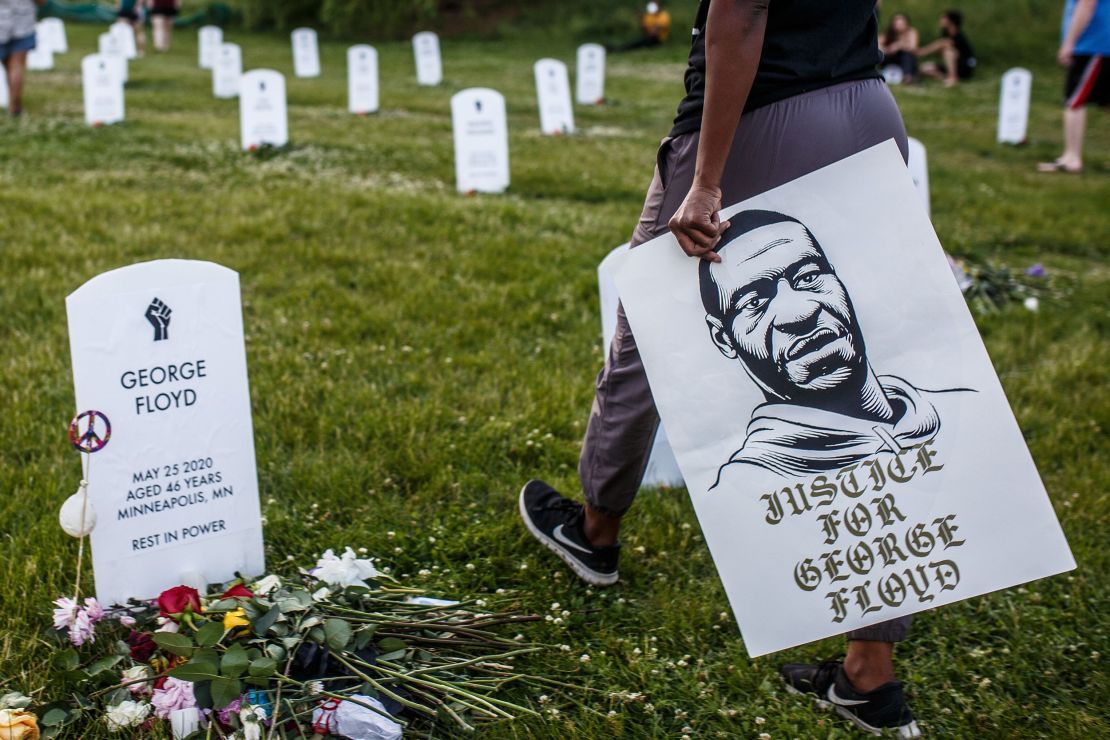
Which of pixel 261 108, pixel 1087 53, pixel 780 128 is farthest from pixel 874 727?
pixel 1087 53

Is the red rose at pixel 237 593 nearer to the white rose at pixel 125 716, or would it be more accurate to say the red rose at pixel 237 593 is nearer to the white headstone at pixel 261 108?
the white rose at pixel 125 716

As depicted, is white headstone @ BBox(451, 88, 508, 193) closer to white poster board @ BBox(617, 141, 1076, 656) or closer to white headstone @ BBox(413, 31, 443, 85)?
white poster board @ BBox(617, 141, 1076, 656)

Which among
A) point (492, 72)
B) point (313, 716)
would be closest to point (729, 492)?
point (313, 716)

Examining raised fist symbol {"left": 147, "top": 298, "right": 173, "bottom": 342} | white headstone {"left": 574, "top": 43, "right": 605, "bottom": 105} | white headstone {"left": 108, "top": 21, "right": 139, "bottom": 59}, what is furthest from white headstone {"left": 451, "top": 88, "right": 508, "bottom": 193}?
white headstone {"left": 108, "top": 21, "right": 139, "bottom": 59}

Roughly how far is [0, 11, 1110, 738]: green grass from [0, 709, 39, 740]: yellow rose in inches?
5.7

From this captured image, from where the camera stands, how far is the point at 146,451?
2.34 m

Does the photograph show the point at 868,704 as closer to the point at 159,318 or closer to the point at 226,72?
the point at 159,318

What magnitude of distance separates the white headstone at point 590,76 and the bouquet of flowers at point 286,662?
12.6 meters

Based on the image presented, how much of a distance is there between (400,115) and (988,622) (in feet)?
35.4

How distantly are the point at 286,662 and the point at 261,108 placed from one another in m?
7.46

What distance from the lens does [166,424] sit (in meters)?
2.36

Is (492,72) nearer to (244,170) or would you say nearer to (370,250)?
(244,170)

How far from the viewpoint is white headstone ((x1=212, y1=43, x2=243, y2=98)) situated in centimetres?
1336

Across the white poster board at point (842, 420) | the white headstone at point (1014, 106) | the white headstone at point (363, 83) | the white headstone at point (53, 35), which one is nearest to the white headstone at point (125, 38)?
the white headstone at point (53, 35)
